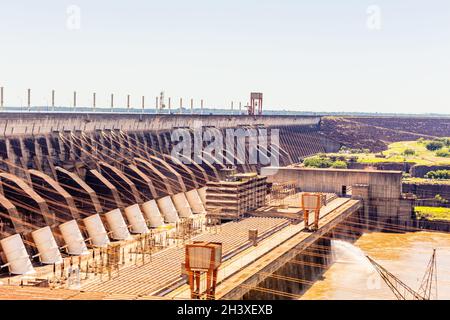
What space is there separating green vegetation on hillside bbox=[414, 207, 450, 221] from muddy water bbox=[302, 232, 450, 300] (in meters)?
3.75

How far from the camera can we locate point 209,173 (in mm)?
74750

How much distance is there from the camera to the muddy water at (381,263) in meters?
52.3

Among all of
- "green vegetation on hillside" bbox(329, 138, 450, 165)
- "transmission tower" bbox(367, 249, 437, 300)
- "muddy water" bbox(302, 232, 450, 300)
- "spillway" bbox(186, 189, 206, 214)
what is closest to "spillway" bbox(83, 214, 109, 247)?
"muddy water" bbox(302, 232, 450, 300)

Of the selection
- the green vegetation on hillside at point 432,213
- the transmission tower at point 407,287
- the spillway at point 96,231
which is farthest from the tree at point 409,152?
the spillway at point 96,231

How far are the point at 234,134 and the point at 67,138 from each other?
133 feet

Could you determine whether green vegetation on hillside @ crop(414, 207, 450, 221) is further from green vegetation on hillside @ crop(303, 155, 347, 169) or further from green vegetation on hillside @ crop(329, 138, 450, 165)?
green vegetation on hillside @ crop(329, 138, 450, 165)

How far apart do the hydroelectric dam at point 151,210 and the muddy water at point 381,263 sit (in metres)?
1.84

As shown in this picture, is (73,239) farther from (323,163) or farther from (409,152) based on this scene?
(409,152)

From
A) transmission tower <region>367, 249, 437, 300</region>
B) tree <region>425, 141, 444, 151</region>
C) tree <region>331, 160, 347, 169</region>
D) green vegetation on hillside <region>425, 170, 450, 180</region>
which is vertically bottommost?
transmission tower <region>367, 249, 437, 300</region>

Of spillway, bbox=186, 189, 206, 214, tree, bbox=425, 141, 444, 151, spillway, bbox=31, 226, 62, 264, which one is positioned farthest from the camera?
tree, bbox=425, 141, 444, 151

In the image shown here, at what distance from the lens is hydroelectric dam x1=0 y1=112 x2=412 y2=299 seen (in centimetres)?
4041

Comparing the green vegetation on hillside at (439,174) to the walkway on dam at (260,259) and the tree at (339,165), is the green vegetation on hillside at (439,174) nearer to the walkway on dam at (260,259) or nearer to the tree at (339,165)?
the tree at (339,165)

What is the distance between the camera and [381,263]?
2494 inches
